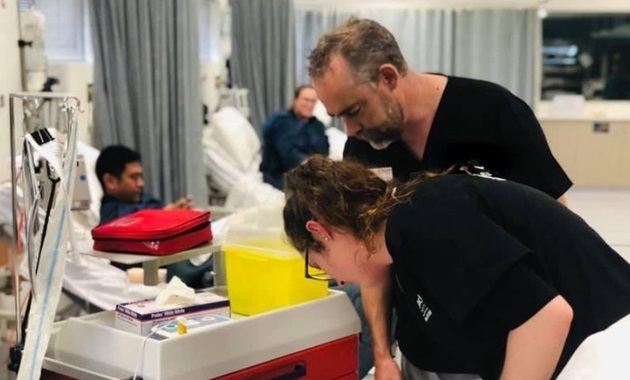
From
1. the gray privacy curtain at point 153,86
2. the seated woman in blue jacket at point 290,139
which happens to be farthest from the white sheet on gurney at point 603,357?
the seated woman in blue jacket at point 290,139

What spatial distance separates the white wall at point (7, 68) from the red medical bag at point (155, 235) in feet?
4.31

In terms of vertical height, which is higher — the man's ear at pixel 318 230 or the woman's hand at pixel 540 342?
the man's ear at pixel 318 230

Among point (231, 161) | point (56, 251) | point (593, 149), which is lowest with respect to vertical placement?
point (593, 149)

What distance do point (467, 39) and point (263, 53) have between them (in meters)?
3.05

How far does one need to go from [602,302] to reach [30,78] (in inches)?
107

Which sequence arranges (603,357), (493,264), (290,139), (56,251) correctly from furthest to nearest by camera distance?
1. (290,139)
2. (56,251)
3. (603,357)
4. (493,264)

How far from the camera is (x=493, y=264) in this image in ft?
3.92

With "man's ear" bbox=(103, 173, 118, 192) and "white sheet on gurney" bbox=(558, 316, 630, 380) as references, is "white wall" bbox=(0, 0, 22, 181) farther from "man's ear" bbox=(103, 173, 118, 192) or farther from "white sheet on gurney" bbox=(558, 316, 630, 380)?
"white sheet on gurney" bbox=(558, 316, 630, 380)

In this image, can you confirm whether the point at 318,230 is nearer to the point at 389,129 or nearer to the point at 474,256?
the point at 474,256

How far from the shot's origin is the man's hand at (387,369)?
181 cm

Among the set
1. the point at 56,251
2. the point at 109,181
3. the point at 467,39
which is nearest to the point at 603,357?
the point at 56,251

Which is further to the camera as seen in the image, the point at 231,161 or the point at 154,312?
the point at 231,161

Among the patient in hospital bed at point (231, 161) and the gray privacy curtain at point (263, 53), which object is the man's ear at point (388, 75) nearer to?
the patient in hospital bed at point (231, 161)

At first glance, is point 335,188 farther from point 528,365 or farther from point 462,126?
point 462,126
